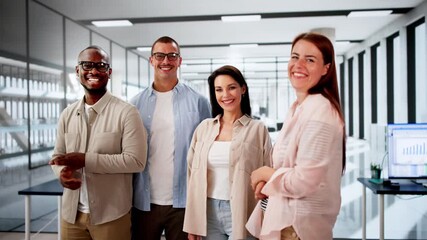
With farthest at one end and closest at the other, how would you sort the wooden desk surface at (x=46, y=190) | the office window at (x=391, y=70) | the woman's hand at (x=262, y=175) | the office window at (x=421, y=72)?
the office window at (x=391, y=70) → the office window at (x=421, y=72) → the wooden desk surface at (x=46, y=190) → the woman's hand at (x=262, y=175)

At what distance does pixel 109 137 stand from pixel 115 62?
6513 millimetres

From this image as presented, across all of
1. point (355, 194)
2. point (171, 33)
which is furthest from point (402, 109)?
point (171, 33)

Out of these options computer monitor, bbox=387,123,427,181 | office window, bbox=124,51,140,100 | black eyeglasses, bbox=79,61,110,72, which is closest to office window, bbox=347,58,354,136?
office window, bbox=124,51,140,100

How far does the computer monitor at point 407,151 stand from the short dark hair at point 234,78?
150cm

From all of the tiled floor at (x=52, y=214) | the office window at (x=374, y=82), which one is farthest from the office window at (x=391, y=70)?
the tiled floor at (x=52, y=214)

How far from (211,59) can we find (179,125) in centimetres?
954

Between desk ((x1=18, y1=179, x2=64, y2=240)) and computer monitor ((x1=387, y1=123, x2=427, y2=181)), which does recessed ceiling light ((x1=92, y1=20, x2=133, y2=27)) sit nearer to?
desk ((x1=18, y1=179, x2=64, y2=240))

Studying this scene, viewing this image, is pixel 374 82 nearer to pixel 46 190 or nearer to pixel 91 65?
pixel 46 190

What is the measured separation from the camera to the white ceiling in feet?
20.8

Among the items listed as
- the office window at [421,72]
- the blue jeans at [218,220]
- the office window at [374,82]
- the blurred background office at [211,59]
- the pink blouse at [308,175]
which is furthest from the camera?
the office window at [374,82]

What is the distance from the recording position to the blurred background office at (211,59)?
13.9ft

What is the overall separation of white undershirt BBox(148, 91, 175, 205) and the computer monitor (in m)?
1.81

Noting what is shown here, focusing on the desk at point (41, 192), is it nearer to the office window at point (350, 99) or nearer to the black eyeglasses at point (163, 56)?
the black eyeglasses at point (163, 56)

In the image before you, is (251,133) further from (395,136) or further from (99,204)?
(395,136)
